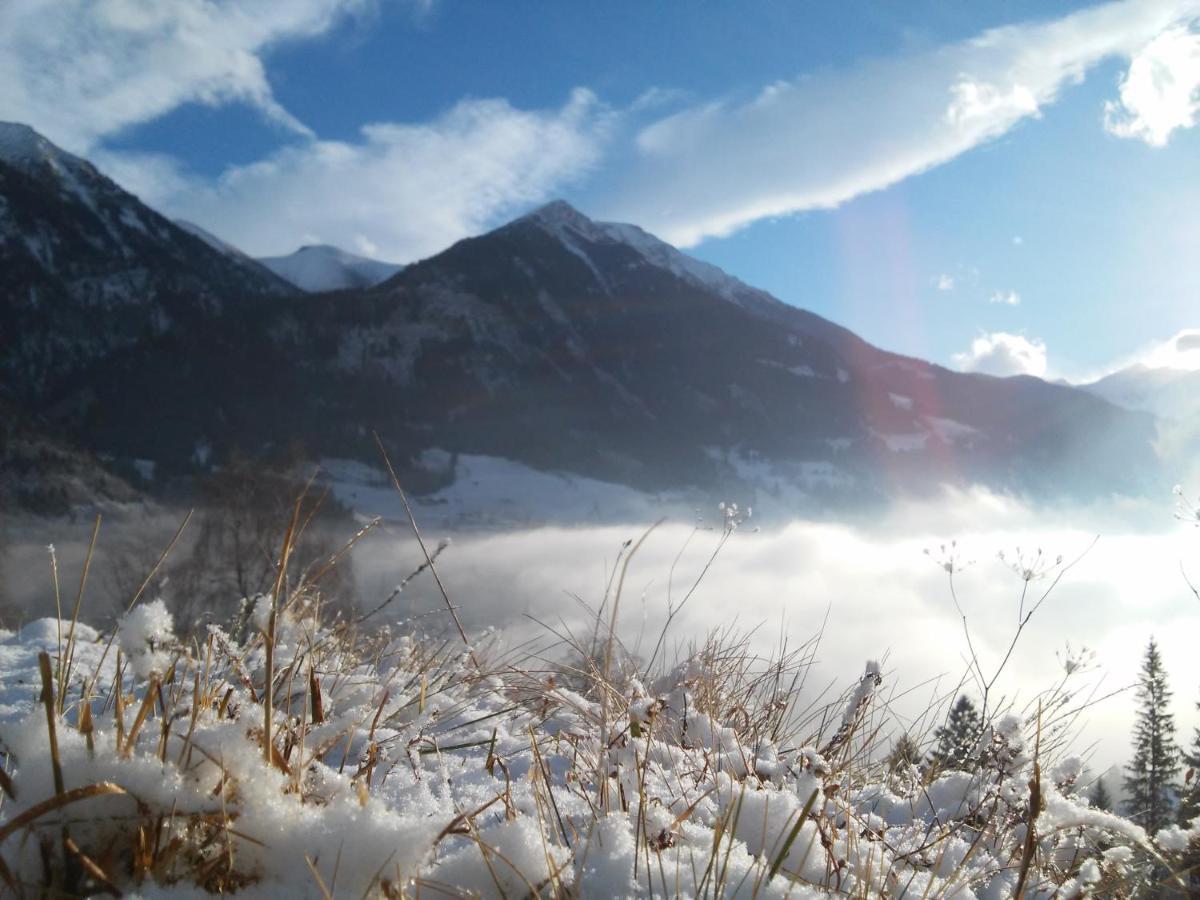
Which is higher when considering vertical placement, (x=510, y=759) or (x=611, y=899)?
(x=611, y=899)

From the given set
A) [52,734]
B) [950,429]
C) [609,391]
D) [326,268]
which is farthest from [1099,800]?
[950,429]

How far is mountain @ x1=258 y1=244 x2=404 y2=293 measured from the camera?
14275cm

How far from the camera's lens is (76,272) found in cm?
9344

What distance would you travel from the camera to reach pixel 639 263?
15988 centimetres

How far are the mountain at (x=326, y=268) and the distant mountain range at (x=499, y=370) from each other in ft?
2.15

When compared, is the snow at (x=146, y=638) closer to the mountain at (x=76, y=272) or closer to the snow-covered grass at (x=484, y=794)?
the snow-covered grass at (x=484, y=794)

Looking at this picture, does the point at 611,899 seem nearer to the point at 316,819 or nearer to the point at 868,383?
the point at 316,819

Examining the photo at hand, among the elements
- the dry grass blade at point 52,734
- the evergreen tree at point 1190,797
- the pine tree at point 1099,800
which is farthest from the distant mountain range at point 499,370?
the evergreen tree at point 1190,797

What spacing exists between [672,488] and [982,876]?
429 feet

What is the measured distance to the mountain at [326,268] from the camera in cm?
14275


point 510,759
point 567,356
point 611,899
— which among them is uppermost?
point 567,356

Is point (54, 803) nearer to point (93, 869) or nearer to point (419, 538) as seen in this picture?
point (93, 869)

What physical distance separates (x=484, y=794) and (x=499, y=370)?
12639 cm

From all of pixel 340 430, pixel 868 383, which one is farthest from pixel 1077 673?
pixel 868 383
